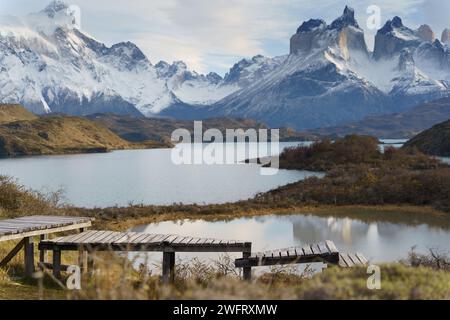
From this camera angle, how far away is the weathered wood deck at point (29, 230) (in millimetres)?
11328

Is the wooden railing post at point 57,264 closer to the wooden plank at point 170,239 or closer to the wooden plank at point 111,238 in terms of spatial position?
the wooden plank at point 111,238

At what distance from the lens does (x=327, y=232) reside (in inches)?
1243

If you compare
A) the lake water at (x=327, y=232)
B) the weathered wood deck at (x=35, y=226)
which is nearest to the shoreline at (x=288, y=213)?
the lake water at (x=327, y=232)

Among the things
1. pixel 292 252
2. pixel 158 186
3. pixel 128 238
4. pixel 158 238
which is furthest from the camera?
pixel 158 186

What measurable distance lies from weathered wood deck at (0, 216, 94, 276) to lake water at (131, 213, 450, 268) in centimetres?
880

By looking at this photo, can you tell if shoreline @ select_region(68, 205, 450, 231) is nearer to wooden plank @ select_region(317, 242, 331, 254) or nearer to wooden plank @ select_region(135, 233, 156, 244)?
wooden plank @ select_region(135, 233, 156, 244)

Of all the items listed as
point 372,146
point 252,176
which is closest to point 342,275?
point 252,176

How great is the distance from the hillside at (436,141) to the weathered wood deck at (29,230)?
104 meters

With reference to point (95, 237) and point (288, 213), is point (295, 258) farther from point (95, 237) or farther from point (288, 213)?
point (288, 213)

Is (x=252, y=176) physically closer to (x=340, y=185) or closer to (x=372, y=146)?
(x=372, y=146)

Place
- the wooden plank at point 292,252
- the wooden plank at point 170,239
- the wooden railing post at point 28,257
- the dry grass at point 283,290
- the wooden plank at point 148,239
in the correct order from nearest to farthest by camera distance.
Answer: the dry grass at point 283,290, the wooden plank at point 292,252, the wooden plank at point 148,239, the wooden plank at point 170,239, the wooden railing post at point 28,257

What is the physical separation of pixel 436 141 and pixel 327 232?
3655 inches

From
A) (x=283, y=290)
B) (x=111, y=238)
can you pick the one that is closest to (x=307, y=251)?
(x=111, y=238)

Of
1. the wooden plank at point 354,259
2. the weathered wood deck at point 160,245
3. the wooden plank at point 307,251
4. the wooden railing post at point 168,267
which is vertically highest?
the weathered wood deck at point 160,245
